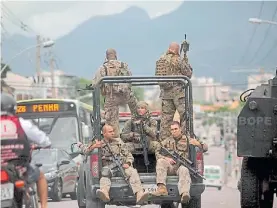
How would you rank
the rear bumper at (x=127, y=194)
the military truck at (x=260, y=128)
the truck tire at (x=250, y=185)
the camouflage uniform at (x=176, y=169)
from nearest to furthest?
1. the camouflage uniform at (x=176, y=169)
2. the rear bumper at (x=127, y=194)
3. the military truck at (x=260, y=128)
4. the truck tire at (x=250, y=185)

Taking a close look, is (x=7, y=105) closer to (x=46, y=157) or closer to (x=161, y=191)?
(x=161, y=191)

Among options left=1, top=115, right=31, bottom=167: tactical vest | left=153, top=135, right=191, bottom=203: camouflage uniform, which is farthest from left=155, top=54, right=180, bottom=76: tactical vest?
left=1, top=115, right=31, bottom=167: tactical vest

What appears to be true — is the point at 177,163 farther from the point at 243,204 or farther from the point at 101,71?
the point at 101,71

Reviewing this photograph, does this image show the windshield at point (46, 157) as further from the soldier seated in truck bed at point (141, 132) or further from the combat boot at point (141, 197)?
the combat boot at point (141, 197)

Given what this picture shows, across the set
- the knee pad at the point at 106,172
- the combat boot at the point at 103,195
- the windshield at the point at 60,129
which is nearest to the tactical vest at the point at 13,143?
the combat boot at the point at 103,195

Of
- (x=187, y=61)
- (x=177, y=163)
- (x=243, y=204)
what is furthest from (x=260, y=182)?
(x=187, y=61)

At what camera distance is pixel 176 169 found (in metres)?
13.1

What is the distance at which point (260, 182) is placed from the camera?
45.3ft

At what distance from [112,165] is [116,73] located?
Answer: 208 centimetres

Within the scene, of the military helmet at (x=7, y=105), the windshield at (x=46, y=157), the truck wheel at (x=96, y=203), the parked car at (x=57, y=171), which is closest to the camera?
the military helmet at (x=7, y=105)

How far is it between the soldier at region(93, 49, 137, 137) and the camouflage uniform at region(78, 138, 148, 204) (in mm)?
1143

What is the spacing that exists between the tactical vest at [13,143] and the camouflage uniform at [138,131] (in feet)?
13.4

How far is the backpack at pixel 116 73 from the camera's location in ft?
47.6

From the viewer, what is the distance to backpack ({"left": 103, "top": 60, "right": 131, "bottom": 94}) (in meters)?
14.5
